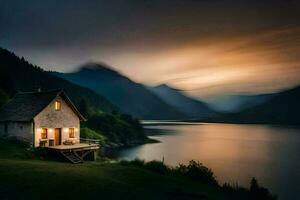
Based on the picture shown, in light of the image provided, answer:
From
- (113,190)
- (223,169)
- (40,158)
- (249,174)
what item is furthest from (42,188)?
(223,169)

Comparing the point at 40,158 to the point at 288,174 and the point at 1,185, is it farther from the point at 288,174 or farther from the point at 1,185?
the point at 288,174

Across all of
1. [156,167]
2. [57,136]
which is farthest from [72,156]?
[156,167]

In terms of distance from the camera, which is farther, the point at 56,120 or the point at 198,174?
the point at 56,120

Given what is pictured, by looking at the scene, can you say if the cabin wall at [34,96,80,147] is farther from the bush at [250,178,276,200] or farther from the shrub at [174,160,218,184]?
the bush at [250,178,276,200]

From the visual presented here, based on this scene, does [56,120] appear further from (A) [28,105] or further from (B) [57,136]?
(A) [28,105]

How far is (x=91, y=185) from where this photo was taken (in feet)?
80.9

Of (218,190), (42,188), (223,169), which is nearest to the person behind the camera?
(42,188)

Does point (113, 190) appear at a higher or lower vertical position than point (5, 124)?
lower

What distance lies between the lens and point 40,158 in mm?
39625

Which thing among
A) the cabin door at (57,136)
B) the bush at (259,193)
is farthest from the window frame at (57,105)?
the bush at (259,193)

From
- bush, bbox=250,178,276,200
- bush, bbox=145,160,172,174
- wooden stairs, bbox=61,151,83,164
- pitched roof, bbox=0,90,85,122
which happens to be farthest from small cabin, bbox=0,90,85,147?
bush, bbox=250,178,276,200

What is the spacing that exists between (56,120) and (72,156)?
8.63 meters

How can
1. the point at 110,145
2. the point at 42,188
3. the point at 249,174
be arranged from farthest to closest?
the point at 110,145 → the point at 249,174 → the point at 42,188

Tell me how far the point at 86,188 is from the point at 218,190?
49.5 feet
